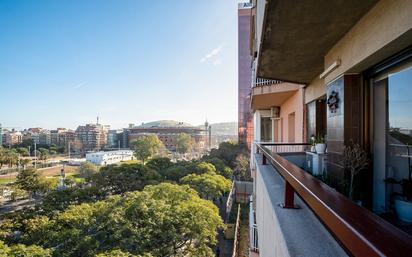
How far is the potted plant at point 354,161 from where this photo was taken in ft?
9.41

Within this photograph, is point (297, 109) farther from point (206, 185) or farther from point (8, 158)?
point (8, 158)

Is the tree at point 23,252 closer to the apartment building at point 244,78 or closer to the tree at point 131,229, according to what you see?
the tree at point 131,229

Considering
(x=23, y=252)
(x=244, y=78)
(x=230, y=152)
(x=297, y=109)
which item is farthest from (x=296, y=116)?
(x=244, y=78)

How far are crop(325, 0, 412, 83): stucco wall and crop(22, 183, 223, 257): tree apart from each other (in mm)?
7520

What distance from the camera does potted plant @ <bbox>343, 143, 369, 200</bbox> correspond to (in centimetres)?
287

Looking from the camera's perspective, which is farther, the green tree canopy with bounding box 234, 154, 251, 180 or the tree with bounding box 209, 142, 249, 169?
the tree with bounding box 209, 142, 249, 169

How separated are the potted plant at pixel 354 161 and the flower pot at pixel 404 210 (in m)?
0.47

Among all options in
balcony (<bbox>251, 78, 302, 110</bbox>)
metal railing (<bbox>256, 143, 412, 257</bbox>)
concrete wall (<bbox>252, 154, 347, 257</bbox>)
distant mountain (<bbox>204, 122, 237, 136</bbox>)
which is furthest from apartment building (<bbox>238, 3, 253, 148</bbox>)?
distant mountain (<bbox>204, 122, 237, 136</bbox>)

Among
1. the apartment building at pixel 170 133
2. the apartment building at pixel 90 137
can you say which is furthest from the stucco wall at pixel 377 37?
the apartment building at pixel 90 137

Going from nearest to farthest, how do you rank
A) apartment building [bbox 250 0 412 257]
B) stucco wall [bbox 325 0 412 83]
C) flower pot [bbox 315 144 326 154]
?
1. apartment building [bbox 250 0 412 257]
2. stucco wall [bbox 325 0 412 83]
3. flower pot [bbox 315 144 326 154]

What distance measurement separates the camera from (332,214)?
92 cm

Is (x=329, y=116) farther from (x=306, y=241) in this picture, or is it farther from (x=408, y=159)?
(x=306, y=241)

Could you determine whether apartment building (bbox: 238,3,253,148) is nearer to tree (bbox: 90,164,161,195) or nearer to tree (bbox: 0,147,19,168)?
tree (bbox: 90,164,161,195)

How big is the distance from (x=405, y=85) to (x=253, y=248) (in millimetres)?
6388
